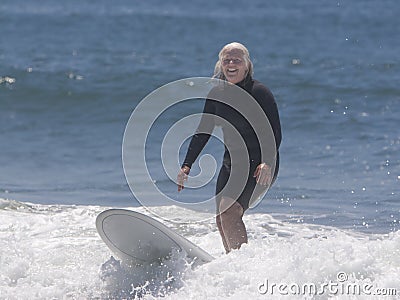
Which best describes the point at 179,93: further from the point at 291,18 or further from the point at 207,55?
the point at 291,18

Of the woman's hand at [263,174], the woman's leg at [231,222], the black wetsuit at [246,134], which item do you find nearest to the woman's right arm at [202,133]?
the black wetsuit at [246,134]

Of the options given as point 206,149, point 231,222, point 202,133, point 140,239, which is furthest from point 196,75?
point 231,222

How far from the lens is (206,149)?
466 inches

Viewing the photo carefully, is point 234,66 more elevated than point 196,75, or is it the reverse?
point 234,66

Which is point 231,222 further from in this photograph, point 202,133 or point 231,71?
point 231,71

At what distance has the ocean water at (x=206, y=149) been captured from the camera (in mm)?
5773

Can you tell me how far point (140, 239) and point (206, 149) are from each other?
19.5ft

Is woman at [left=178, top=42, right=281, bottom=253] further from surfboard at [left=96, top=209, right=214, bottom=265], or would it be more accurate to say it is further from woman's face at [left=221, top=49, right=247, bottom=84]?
surfboard at [left=96, top=209, right=214, bottom=265]

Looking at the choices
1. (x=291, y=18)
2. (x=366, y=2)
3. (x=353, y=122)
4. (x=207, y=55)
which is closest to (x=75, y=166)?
(x=353, y=122)

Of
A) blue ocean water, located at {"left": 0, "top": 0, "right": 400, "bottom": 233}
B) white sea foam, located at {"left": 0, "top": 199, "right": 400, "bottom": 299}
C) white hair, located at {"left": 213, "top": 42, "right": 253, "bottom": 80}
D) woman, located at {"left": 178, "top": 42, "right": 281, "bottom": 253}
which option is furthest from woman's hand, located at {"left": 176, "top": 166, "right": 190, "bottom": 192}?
blue ocean water, located at {"left": 0, "top": 0, "right": 400, "bottom": 233}

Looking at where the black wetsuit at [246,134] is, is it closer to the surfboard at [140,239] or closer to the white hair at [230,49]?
the white hair at [230,49]

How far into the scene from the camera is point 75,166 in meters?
11.7

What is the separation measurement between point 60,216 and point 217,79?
310cm

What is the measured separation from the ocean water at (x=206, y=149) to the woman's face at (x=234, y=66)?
116 centimetres
